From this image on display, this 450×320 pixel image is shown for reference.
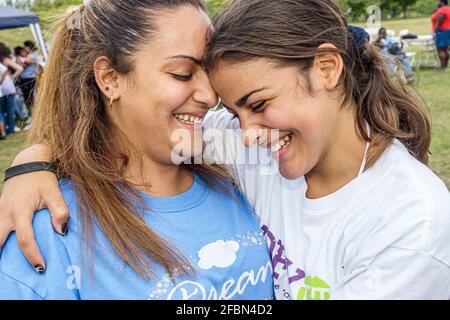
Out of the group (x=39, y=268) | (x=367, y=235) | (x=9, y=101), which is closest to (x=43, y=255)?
(x=39, y=268)

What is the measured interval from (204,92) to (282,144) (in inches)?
13.9

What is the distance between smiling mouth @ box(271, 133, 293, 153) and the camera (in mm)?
1918

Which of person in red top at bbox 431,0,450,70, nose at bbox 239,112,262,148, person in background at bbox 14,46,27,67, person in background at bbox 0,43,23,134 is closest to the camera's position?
nose at bbox 239,112,262,148

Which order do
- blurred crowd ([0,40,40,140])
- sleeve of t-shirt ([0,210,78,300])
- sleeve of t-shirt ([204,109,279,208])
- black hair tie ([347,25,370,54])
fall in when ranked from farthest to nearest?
blurred crowd ([0,40,40,140]), sleeve of t-shirt ([204,109,279,208]), black hair tie ([347,25,370,54]), sleeve of t-shirt ([0,210,78,300])

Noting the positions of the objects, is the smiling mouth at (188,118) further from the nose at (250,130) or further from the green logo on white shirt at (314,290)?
the green logo on white shirt at (314,290)

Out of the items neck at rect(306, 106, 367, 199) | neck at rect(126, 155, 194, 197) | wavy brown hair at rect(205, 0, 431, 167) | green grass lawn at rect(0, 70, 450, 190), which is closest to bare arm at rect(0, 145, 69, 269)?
neck at rect(126, 155, 194, 197)

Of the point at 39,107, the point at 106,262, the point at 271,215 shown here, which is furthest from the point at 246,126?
the point at 39,107

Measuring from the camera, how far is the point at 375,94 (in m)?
2.00

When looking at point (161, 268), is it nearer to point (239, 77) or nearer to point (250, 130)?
point (250, 130)

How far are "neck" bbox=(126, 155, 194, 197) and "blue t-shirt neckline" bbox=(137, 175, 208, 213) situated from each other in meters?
0.04

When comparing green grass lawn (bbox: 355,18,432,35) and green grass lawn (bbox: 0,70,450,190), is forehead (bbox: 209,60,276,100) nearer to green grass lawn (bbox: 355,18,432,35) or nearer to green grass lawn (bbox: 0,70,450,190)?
green grass lawn (bbox: 0,70,450,190)

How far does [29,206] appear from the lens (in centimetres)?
168

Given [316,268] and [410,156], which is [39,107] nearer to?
[316,268]

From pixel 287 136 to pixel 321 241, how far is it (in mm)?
405
